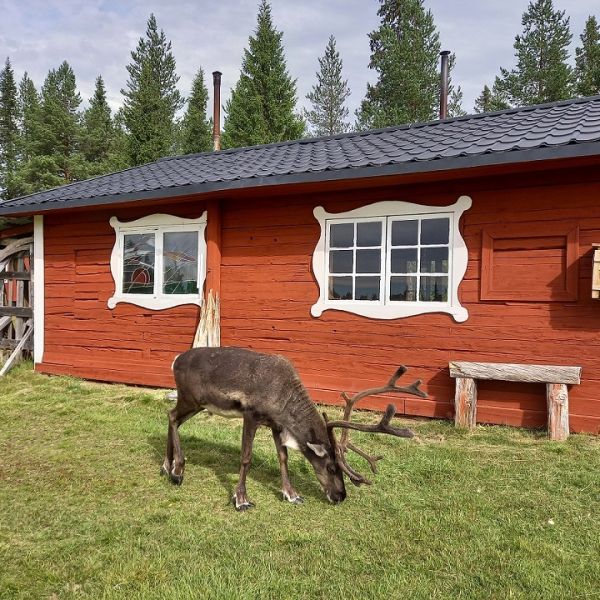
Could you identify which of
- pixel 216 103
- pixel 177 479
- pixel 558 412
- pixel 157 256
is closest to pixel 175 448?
pixel 177 479

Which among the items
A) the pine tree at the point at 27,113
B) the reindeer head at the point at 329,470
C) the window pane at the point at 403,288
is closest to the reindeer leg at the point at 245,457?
the reindeer head at the point at 329,470

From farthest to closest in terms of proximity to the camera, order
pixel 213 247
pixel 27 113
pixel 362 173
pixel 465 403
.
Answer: pixel 27 113
pixel 213 247
pixel 362 173
pixel 465 403

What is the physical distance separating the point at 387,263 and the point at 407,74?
23.9 metres

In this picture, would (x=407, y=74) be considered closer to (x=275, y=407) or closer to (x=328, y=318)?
(x=328, y=318)

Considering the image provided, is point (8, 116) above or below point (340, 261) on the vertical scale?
above

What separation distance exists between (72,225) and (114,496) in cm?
650

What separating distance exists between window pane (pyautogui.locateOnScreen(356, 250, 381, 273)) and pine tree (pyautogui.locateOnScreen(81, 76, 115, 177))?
27.6 metres

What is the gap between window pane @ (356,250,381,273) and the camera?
6777 millimetres

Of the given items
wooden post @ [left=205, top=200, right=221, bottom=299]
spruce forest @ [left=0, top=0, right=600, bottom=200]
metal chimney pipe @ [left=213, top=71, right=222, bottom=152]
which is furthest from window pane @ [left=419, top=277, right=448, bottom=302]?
spruce forest @ [left=0, top=0, right=600, bottom=200]

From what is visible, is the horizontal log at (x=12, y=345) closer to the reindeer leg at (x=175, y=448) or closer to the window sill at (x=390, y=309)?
the window sill at (x=390, y=309)

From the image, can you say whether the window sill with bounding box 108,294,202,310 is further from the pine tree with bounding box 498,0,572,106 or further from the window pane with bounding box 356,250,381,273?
the pine tree with bounding box 498,0,572,106

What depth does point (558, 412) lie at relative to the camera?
5.36 m

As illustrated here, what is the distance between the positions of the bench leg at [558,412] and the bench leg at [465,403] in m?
0.78

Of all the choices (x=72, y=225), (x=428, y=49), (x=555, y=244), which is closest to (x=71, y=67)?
(x=428, y=49)
